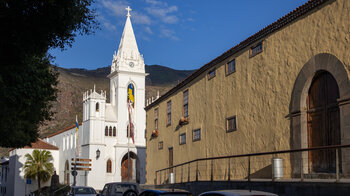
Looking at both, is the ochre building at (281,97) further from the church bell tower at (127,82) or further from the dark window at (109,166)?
the church bell tower at (127,82)

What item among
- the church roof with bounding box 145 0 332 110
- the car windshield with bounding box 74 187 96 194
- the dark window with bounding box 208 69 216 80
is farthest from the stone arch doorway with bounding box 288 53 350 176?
the car windshield with bounding box 74 187 96 194

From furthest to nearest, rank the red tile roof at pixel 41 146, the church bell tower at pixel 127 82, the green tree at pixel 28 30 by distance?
the red tile roof at pixel 41 146 → the church bell tower at pixel 127 82 → the green tree at pixel 28 30

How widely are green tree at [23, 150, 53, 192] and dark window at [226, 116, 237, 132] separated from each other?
50.1 meters

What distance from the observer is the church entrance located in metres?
14.3

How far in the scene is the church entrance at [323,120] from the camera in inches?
562

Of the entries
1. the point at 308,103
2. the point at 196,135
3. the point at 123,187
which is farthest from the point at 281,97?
the point at 196,135

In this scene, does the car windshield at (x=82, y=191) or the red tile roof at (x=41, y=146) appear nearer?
the car windshield at (x=82, y=191)

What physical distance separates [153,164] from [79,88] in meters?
155

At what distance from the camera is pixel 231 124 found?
20.9 meters

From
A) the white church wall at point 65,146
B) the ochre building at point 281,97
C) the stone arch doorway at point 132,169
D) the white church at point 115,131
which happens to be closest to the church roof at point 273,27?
the ochre building at point 281,97

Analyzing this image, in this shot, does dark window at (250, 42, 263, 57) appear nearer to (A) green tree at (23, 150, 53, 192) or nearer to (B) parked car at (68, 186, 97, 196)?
(B) parked car at (68, 186, 97, 196)

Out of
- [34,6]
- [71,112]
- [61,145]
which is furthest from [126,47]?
[71,112]

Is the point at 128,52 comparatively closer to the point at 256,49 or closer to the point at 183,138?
the point at 183,138

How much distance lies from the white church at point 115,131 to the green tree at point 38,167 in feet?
5.11
